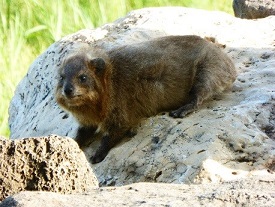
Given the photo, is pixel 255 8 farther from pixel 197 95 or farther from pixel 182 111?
pixel 182 111

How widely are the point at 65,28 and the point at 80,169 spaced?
20.8ft

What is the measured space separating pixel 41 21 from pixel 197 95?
14.5 feet

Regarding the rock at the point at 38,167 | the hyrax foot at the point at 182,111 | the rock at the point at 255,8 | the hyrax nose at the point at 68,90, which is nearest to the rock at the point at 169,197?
the rock at the point at 38,167

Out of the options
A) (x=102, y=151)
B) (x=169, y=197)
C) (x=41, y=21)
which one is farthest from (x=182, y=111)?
(x=41, y=21)

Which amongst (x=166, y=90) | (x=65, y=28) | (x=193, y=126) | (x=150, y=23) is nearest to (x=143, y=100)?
(x=166, y=90)

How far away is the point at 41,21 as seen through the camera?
10.3m

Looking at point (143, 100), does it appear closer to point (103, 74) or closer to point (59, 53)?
point (103, 74)

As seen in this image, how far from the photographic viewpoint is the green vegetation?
32.6 ft

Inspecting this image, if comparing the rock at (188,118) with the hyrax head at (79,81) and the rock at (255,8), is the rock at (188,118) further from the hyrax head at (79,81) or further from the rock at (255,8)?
the rock at (255,8)

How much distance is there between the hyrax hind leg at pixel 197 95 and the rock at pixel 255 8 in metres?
2.41

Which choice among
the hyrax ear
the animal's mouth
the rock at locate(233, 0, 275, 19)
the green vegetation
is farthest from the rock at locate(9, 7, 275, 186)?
the green vegetation

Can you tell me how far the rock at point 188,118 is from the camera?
5520 mm

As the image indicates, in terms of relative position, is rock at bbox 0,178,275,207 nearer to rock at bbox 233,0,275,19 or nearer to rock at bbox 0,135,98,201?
rock at bbox 0,135,98,201

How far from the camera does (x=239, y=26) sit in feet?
24.6
